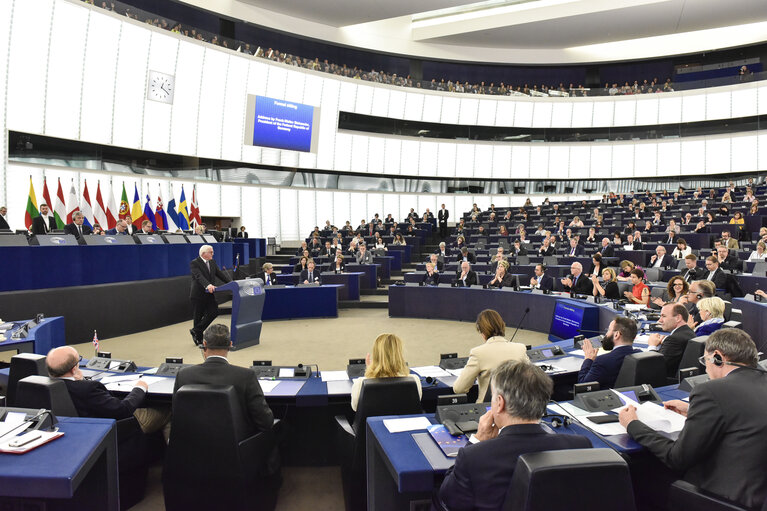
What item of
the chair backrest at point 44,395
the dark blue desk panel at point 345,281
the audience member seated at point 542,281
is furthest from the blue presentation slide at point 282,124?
the chair backrest at point 44,395

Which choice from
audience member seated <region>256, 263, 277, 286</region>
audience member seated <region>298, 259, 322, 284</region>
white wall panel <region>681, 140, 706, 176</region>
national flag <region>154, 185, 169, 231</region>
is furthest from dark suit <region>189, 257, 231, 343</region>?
white wall panel <region>681, 140, 706, 176</region>

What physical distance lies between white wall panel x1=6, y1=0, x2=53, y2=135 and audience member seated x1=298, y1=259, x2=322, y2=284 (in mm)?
8884

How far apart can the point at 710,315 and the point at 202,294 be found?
263 inches

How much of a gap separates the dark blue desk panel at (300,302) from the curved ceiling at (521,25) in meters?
13.2

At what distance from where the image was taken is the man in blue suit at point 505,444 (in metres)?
1.77

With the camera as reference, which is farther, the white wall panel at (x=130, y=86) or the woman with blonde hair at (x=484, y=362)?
the white wall panel at (x=130, y=86)

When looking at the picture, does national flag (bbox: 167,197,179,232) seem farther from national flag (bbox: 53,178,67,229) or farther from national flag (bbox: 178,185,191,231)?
national flag (bbox: 53,178,67,229)

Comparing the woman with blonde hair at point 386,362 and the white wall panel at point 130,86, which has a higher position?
the white wall panel at point 130,86

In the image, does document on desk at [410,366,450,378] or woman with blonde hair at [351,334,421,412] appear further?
document on desk at [410,366,450,378]

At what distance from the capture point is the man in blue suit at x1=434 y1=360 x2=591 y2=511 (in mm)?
1767

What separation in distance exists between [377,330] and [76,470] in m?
7.16

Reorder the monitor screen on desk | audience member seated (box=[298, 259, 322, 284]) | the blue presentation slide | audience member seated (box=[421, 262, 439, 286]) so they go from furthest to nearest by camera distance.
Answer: the blue presentation slide
audience member seated (box=[298, 259, 322, 284])
audience member seated (box=[421, 262, 439, 286])
the monitor screen on desk

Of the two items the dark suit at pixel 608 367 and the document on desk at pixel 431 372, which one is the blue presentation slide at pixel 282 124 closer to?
the document on desk at pixel 431 372

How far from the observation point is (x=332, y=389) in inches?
141
